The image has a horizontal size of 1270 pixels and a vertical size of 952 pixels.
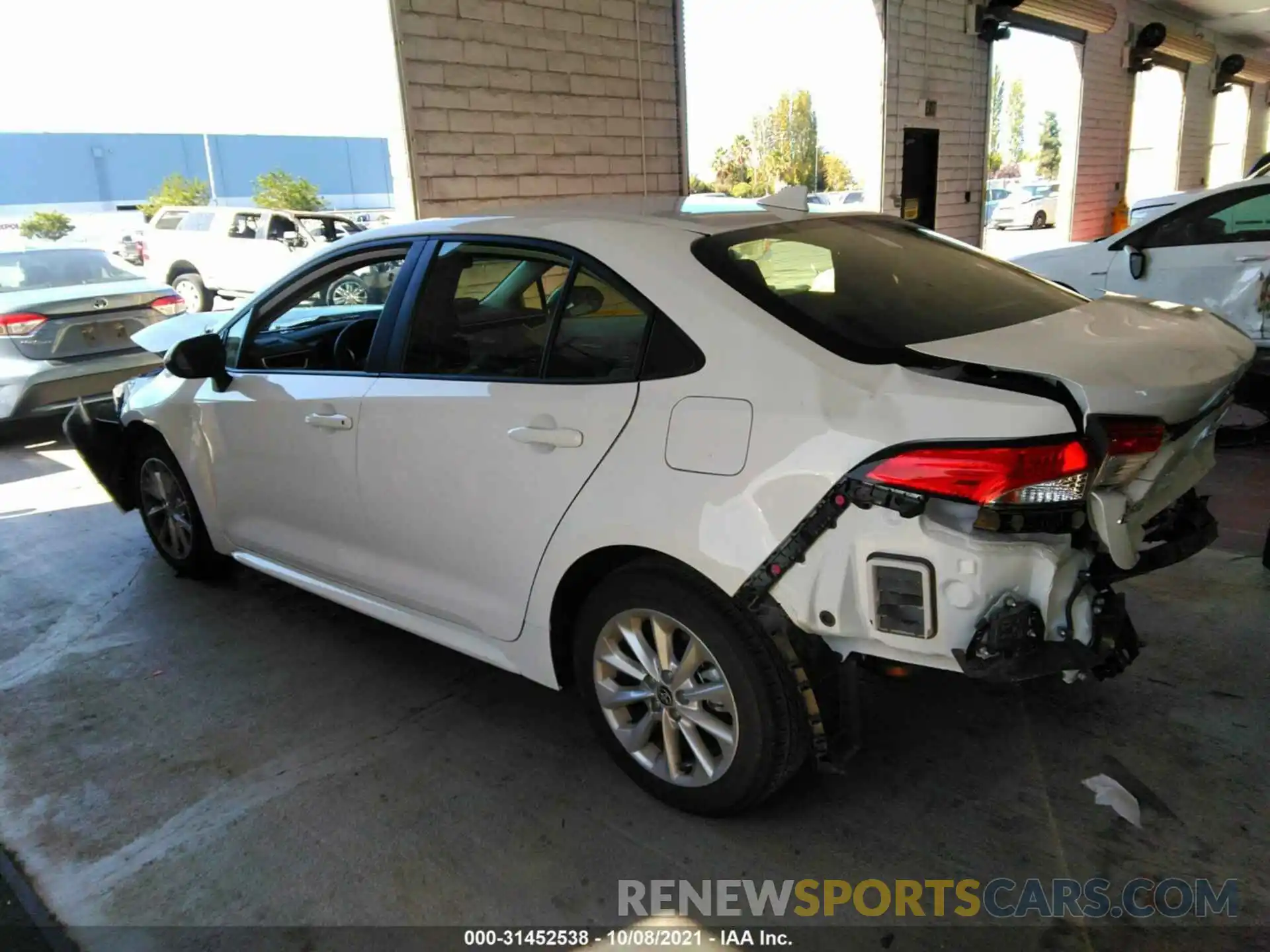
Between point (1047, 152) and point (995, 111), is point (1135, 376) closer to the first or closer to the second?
point (995, 111)

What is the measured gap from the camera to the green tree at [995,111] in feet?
45.5

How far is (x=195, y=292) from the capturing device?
14266 millimetres

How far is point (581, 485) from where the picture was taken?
7.96ft

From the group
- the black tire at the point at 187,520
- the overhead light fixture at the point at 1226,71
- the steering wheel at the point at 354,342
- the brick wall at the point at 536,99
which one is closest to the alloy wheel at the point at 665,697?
the steering wheel at the point at 354,342

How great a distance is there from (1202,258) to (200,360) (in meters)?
6.23

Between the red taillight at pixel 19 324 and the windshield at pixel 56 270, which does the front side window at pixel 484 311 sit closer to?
the red taillight at pixel 19 324

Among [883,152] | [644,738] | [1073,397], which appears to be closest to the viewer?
[1073,397]

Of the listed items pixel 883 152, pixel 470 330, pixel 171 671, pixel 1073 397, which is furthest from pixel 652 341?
pixel 883 152

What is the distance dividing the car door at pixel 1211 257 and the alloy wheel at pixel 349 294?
520cm

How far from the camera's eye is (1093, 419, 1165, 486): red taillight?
1992 millimetres

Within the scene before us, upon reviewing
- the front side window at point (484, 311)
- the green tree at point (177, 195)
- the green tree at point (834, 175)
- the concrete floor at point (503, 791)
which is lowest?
the concrete floor at point (503, 791)

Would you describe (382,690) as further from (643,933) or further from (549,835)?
(643,933)

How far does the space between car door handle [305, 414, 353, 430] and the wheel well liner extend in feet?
3.27

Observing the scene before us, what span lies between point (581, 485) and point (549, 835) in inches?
Result: 37.1
